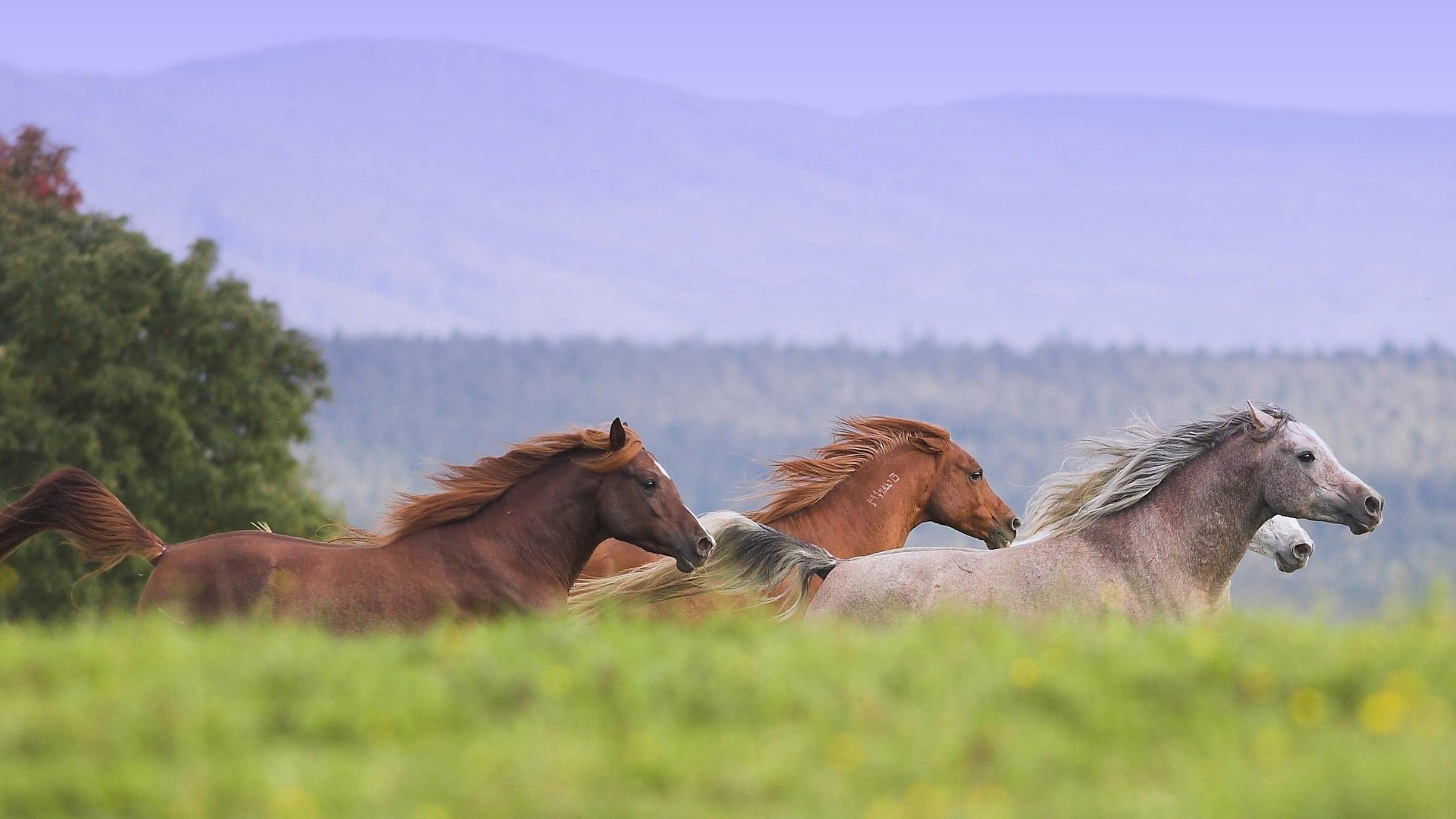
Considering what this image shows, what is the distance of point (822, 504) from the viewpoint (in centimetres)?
1276

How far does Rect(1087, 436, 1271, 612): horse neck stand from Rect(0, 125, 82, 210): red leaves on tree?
30.8 m

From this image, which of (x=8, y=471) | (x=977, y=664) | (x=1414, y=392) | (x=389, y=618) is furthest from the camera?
(x=1414, y=392)

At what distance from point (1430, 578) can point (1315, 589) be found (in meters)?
0.60

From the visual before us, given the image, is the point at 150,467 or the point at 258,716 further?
the point at 150,467

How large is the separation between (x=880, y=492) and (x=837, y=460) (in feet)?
1.34

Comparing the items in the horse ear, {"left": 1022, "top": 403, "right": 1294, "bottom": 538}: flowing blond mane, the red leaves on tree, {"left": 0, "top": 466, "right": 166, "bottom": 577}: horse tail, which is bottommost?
{"left": 0, "top": 466, "right": 166, "bottom": 577}: horse tail

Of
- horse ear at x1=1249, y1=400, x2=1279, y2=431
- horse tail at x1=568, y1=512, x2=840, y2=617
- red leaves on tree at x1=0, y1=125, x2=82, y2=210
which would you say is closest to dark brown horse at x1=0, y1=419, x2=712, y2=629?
horse tail at x1=568, y1=512, x2=840, y2=617

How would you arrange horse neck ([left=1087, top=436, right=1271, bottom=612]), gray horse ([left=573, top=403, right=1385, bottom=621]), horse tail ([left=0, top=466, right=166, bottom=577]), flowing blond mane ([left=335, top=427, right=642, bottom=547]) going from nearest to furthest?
horse tail ([left=0, top=466, right=166, bottom=577]) < flowing blond mane ([left=335, top=427, right=642, bottom=547]) < gray horse ([left=573, top=403, right=1385, bottom=621]) < horse neck ([left=1087, top=436, right=1271, bottom=612])

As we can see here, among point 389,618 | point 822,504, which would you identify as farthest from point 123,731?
point 822,504

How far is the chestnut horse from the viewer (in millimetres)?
12656

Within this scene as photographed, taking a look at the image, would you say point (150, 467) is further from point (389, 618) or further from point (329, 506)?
point (389, 618)

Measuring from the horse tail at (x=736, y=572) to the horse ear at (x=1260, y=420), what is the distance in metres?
2.55

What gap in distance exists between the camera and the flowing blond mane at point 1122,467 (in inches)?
402

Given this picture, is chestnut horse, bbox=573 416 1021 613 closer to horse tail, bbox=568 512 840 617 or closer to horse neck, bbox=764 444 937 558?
horse neck, bbox=764 444 937 558
